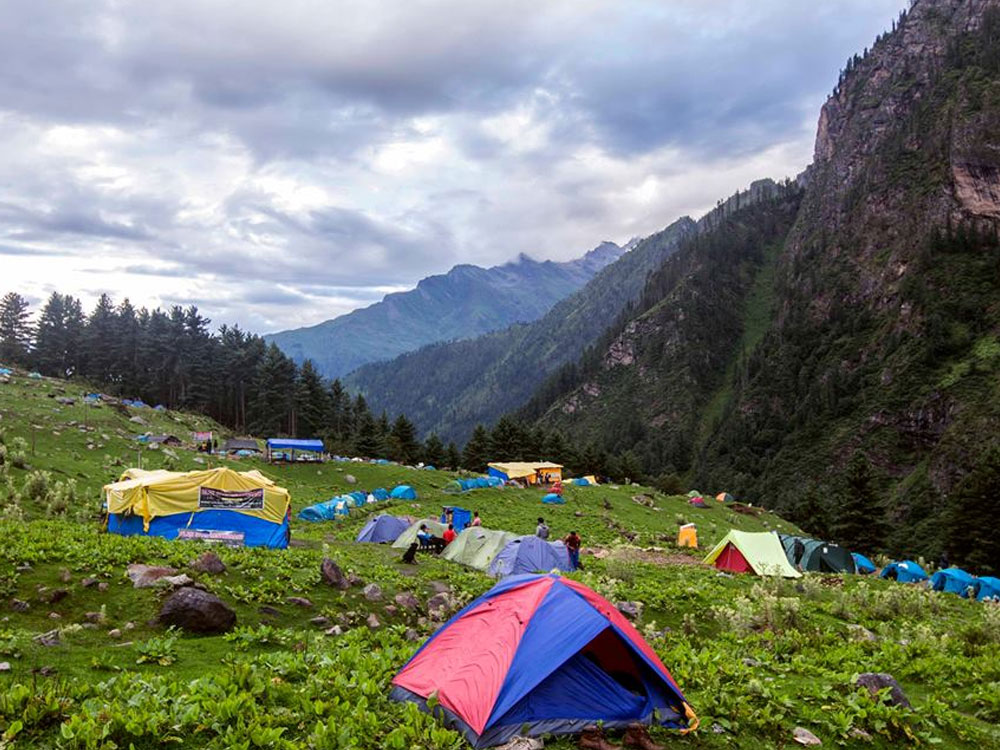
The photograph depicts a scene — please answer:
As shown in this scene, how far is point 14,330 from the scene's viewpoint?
291ft

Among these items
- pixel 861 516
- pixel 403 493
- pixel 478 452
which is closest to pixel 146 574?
pixel 403 493

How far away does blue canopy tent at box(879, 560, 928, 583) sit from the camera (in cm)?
2997

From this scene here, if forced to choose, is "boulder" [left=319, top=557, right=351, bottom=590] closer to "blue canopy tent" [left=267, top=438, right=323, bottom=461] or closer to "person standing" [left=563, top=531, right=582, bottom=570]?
"person standing" [left=563, top=531, right=582, bottom=570]

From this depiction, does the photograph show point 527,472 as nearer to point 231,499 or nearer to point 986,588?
point 986,588

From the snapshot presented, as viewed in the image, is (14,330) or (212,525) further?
(14,330)

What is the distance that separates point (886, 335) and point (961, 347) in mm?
23716

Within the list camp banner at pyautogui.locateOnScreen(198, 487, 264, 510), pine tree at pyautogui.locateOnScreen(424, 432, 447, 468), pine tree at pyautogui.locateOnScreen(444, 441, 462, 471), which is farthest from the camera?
pine tree at pyautogui.locateOnScreen(444, 441, 462, 471)

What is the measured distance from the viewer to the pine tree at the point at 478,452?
85000 mm

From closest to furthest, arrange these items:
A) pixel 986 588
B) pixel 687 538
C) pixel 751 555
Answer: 1. pixel 986 588
2. pixel 751 555
3. pixel 687 538

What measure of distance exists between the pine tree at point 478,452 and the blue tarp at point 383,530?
5375 cm

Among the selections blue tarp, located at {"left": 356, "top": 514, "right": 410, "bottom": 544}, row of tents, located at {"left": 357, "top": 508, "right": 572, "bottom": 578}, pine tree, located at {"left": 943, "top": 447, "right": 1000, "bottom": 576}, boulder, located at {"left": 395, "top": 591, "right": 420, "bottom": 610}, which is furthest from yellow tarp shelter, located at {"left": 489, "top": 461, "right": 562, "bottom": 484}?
boulder, located at {"left": 395, "top": 591, "right": 420, "bottom": 610}

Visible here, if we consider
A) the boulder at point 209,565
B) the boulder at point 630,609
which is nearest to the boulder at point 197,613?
the boulder at point 209,565

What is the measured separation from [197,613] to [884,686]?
11919 mm

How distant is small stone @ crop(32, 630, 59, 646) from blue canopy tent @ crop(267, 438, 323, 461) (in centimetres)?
4392
